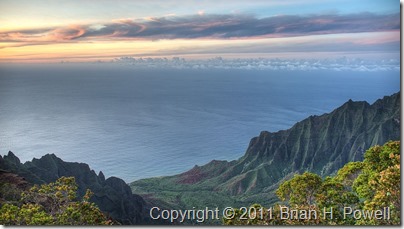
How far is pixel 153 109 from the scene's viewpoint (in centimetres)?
924

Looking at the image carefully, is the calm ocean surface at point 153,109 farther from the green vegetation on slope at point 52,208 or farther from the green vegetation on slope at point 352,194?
the green vegetation on slope at point 352,194

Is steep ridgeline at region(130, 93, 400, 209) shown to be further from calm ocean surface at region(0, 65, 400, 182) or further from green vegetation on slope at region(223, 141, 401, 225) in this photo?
green vegetation on slope at region(223, 141, 401, 225)

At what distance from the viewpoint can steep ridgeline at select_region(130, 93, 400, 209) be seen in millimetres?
8750

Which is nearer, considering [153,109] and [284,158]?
[284,158]

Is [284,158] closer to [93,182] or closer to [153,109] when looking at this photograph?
[153,109]

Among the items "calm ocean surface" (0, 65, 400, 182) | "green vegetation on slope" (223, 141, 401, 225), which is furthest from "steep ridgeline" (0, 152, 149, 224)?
"green vegetation on slope" (223, 141, 401, 225)

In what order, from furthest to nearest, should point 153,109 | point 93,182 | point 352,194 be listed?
point 153,109 → point 93,182 → point 352,194

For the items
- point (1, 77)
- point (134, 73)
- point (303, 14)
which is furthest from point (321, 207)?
point (1, 77)

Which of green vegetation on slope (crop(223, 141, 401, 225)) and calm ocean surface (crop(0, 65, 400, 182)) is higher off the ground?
calm ocean surface (crop(0, 65, 400, 182))

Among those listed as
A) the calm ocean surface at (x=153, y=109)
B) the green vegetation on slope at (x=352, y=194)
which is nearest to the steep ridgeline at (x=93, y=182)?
the calm ocean surface at (x=153, y=109)

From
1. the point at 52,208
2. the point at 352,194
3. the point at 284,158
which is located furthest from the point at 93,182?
the point at 352,194

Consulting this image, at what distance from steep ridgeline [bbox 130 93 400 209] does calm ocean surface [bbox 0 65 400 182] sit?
0.52 feet

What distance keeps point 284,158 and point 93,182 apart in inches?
130

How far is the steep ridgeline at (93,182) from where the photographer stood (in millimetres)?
8609
